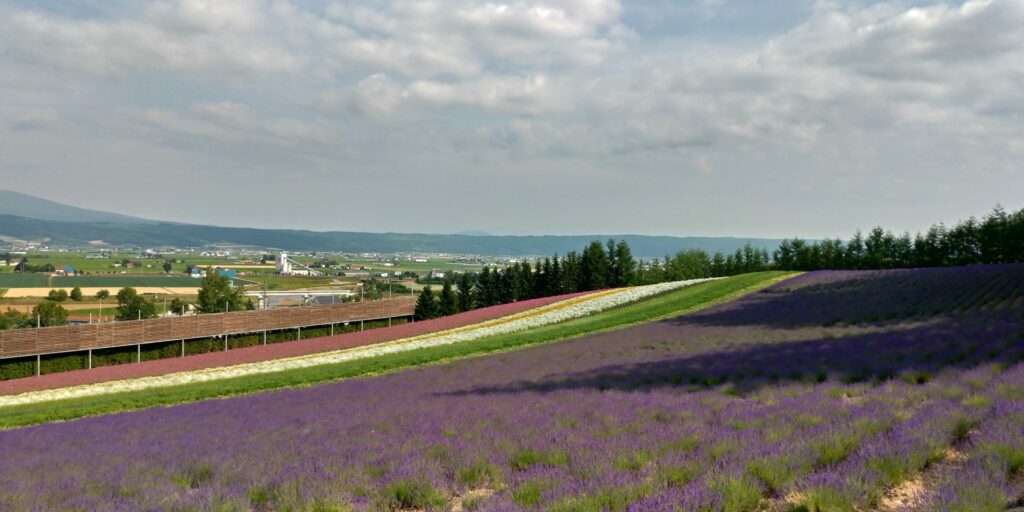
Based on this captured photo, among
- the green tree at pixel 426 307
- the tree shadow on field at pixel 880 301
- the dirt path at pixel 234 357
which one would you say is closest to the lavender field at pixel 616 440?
the tree shadow on field at pixel 880 301

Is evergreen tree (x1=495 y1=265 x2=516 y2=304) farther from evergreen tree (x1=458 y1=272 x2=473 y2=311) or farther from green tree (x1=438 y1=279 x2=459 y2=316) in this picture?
green tree (x1=438 y1=279 x2=459 y2=316)

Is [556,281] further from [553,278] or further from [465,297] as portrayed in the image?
[465,297]

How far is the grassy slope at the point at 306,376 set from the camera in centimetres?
2331

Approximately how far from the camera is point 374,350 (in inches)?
1665

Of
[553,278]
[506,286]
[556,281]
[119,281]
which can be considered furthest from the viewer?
[119,281]

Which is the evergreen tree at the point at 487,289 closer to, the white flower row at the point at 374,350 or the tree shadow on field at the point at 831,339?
the white flower row at the point at 374,350

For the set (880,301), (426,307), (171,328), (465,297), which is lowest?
(426,307)

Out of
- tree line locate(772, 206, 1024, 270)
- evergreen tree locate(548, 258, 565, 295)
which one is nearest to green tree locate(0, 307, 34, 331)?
evergreen tree locate(548, 258, 565, 295)

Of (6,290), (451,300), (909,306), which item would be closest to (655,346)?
(909,306)

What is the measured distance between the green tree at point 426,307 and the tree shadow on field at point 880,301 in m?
50.4

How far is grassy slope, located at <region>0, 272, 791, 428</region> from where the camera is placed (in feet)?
76.5

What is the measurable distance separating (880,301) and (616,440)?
2744cm

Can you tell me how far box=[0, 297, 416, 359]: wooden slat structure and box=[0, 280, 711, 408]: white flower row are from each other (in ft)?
30.0

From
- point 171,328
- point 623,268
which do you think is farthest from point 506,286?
point 171,328
